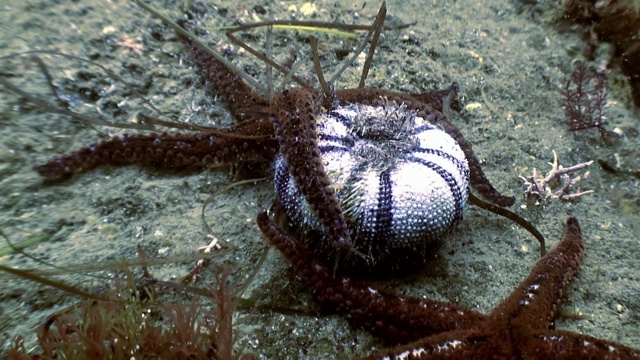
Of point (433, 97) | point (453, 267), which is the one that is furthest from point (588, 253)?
point (433, 97)

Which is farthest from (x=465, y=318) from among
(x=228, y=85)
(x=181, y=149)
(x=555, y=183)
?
(x=228, y=85)

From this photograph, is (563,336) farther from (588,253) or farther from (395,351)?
(588,253)

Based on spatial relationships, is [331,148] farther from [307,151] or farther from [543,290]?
[543,290]

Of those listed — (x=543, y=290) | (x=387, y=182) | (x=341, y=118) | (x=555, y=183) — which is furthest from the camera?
(x=555, y=183)

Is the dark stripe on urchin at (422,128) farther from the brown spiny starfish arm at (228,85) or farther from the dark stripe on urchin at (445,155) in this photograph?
the brown spiny starfish arm at (228,85)

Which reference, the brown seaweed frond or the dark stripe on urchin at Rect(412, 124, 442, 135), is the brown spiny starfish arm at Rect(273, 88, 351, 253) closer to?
the dark stripe on urchin at Rect(412, 124, 442, 135)
